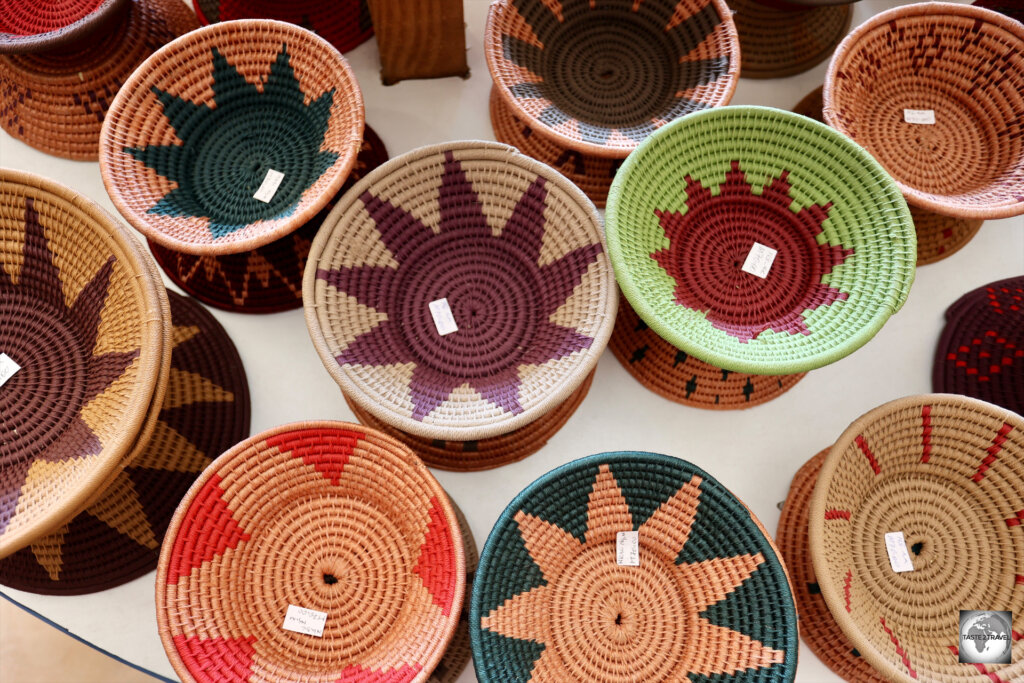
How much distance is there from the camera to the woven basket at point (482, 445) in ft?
5.56

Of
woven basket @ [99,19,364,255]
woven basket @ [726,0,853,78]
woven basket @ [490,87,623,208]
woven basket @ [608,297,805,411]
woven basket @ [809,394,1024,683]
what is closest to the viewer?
woven basket @ [809,394,1024,683]

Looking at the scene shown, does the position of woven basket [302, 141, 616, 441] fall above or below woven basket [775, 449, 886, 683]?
above

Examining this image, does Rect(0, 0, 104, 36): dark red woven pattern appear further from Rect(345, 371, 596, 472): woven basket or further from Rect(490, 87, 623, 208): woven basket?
Rect(345, 371, 596, 472): woven basket

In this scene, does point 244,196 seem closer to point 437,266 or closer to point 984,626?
point 437,266

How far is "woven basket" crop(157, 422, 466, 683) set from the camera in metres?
1.44

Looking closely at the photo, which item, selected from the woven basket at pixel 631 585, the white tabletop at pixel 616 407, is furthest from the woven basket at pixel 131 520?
the woven basket at pixel 631 585

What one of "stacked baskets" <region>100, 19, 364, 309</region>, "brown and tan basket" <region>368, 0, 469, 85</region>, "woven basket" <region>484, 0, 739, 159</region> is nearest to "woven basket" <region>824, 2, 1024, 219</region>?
"woven basket" <region>484, 0, 739, 159</region>

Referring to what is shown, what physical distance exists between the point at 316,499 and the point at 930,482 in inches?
56.1

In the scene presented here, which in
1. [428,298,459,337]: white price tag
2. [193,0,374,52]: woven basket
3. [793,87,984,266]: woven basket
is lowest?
[428,298,459,337]: white price tag

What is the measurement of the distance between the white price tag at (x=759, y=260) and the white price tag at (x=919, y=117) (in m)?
0.58

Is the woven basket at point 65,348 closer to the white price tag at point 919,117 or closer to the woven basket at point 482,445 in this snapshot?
the woven basket at point 482,445

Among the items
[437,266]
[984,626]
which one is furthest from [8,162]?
[984,626]

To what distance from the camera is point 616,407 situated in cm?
181

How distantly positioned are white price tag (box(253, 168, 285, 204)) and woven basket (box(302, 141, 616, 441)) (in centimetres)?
27
